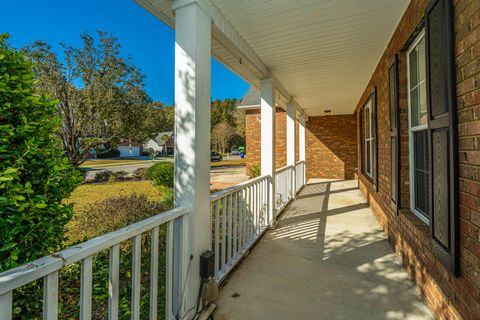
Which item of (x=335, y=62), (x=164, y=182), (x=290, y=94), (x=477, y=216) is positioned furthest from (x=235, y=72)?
(x=164, y=182)

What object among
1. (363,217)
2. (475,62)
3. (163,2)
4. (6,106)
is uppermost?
(163,2)

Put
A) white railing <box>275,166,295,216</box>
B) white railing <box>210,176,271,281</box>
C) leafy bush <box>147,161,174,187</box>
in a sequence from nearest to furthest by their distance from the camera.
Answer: white railing <box>210,176,271,281</box>
white railing <box>275,166,295,216</box>
leafy bush <box>147,161,174,187</box>

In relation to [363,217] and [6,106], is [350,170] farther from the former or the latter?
[6,106]

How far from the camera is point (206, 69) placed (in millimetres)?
2195

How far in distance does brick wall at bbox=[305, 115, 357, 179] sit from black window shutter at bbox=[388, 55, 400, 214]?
7.11 m

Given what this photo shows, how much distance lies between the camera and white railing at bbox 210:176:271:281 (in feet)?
8.55

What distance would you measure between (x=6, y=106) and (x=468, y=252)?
275 cm

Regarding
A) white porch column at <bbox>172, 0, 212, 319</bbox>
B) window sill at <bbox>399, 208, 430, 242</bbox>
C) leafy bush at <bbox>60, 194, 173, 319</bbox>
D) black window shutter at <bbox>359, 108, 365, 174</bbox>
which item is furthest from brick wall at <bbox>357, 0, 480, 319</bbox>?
black window shutter at <bbox>359, 108, 365, 174</bbox>

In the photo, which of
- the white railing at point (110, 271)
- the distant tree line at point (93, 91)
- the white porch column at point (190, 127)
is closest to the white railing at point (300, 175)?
the distant tree line at point (93, 91)

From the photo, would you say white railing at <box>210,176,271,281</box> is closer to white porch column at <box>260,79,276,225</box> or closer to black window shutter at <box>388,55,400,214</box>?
white porch column at <box>260,79,276,225</box>

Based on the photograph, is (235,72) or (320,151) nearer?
(235,72)

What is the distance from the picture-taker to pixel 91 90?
33.0 feet

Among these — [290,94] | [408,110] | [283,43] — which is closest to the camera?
[408,110]

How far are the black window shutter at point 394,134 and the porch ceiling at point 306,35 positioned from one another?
1.61ft
